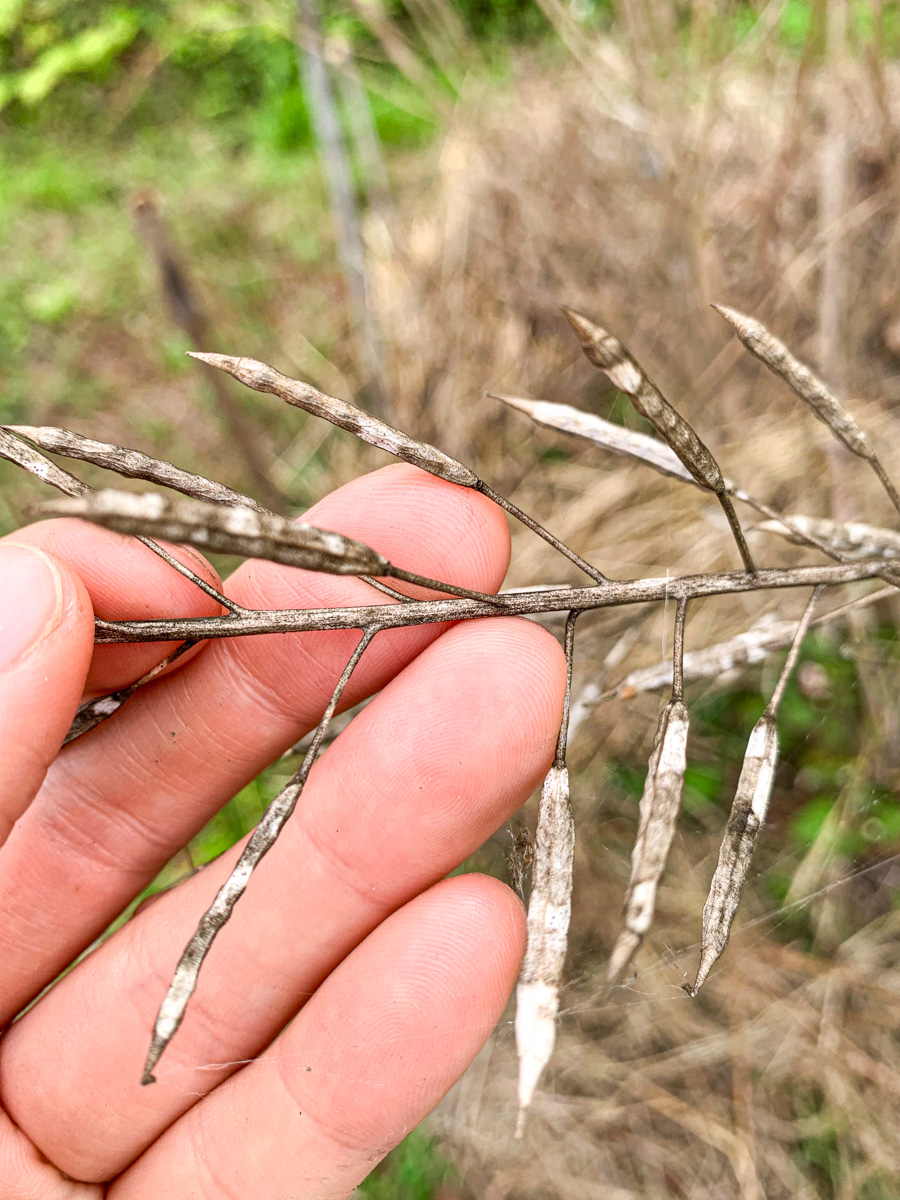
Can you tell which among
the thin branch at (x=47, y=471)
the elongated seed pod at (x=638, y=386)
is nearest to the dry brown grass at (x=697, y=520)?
the elongated seed pod at (x=638, y=386)

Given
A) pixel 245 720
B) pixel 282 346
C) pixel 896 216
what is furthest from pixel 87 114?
pixel 245 720

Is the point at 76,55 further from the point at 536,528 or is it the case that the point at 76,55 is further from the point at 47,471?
the point at 536,528

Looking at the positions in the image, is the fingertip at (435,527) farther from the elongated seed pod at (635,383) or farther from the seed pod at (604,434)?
the elongated seed pod at (635,383)

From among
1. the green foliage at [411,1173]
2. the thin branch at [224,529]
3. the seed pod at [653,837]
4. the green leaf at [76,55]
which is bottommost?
the green foliage at [411,1173]

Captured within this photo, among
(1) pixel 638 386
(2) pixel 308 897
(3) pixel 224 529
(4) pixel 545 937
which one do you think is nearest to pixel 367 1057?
(2) pixel 308 897

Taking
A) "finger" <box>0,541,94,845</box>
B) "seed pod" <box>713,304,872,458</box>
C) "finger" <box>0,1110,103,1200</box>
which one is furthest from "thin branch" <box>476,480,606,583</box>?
"finger" <box>0,1110,103,1200</box>

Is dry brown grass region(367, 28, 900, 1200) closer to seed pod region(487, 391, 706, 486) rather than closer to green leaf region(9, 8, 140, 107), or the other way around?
seed pod region(487, 391, 706, 486)

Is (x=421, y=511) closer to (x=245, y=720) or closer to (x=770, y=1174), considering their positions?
(x=245, y=720)
